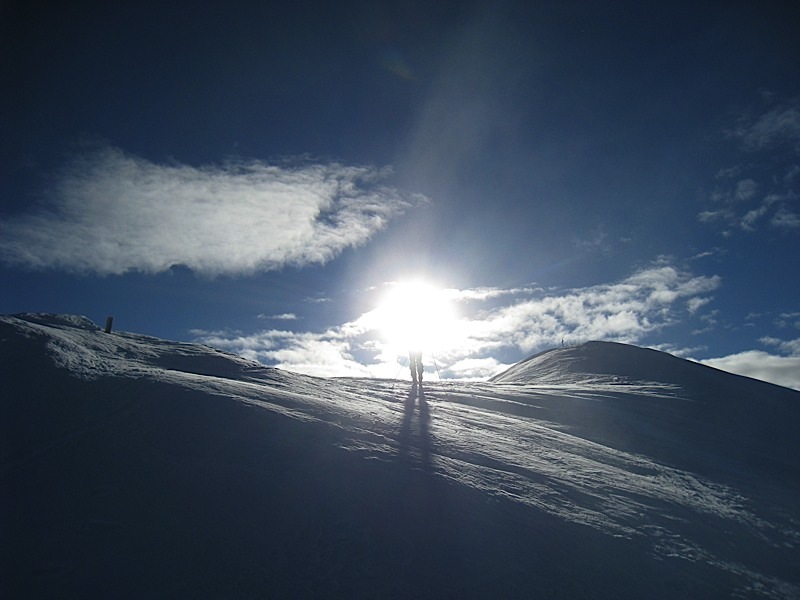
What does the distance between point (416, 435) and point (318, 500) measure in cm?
478

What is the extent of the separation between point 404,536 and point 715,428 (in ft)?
67.9

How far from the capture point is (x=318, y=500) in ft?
29.7

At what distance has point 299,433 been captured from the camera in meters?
11.4

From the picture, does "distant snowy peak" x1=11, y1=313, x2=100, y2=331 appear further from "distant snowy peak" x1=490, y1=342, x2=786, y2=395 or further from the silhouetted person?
"distant snowy peak" x1=490, y1=342, x2=786, y2=395

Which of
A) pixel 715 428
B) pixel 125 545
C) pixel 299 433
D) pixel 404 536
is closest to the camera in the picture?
pixel 125 545

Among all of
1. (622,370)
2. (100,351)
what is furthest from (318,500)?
(622,370)

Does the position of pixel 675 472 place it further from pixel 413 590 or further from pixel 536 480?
pixel 413 590

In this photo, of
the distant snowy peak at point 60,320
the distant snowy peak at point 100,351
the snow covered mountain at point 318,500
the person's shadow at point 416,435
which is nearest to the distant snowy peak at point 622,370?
the snow covered mountain at point 318,500

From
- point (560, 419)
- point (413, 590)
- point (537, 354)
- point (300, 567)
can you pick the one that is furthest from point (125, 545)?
point (537, 354)

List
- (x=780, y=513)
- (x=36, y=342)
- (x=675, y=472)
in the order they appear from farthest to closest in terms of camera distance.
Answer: (x=675, y=472) < (x=780, y=513) < (x=36, y=342)

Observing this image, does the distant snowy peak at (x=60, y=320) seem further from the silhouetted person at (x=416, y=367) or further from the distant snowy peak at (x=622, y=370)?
the distant snowy peak at (x=622, y=370)

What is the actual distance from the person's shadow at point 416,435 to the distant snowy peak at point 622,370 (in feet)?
70.2

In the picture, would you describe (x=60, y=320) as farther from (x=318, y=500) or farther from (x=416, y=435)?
(x=318, y=500)

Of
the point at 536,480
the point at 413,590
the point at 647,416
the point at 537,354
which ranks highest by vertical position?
the point at 537,354
